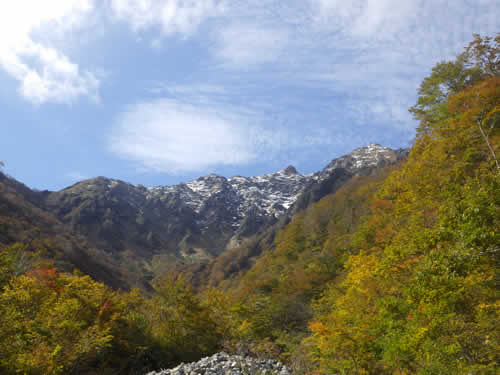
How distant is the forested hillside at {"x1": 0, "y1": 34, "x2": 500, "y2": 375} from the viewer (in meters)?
8.31

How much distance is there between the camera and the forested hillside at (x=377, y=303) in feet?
27.3

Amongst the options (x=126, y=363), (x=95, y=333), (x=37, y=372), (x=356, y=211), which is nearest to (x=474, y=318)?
(x=37, y=372)

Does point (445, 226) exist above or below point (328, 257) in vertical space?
above

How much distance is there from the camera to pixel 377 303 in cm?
1498

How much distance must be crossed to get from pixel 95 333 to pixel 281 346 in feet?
50.2

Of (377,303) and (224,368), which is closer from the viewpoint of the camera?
(224,368)

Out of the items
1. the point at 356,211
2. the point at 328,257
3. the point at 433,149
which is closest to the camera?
the point at 433,149

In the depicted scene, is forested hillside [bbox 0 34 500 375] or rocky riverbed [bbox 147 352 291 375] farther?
rocky riverbed [bbox 147 352 291 375]

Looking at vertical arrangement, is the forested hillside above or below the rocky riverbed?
above

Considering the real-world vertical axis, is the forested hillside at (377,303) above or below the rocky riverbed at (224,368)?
above

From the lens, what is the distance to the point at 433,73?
105 ft

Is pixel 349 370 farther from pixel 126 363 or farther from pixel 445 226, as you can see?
pixel 126 363

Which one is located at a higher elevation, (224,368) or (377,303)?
(377,303)

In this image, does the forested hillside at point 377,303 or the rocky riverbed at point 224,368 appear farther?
the rocky riverbed at point 224,368
